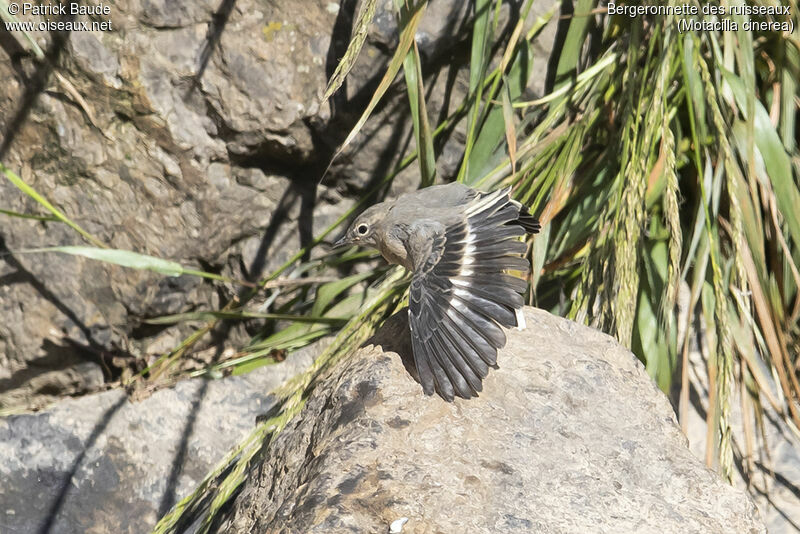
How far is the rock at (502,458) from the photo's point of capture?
61.0 inches

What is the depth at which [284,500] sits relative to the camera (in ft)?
5.67

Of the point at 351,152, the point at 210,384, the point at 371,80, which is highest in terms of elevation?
the point at 371,80

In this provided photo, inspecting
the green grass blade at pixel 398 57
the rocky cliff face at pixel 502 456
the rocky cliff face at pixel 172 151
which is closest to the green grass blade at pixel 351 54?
the green grass blade at pixel 398 57

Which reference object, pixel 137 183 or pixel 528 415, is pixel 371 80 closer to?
pixel 137 183

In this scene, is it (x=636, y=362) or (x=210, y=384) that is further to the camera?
(x=210, y=384)

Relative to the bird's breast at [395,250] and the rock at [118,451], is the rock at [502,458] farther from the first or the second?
the rock at [118,451]

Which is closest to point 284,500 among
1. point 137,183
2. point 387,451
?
point 387,451

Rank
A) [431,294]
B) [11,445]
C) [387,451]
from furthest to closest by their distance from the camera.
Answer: [11,445] < [431,294] < [387,451]

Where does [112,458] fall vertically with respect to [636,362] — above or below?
below

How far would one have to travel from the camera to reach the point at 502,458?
5.48 ft

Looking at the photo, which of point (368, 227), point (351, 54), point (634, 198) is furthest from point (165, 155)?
point (634, 198)

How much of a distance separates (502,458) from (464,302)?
408 mm

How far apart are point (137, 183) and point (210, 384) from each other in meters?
0.80

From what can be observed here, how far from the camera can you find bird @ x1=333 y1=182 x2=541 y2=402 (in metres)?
1.81
